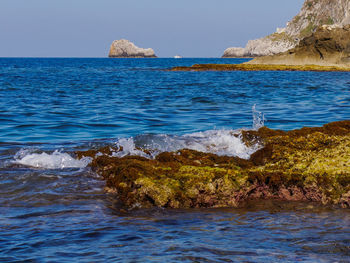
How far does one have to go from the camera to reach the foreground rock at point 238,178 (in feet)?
19.2

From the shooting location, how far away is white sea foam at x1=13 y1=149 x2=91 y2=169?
26.7ft

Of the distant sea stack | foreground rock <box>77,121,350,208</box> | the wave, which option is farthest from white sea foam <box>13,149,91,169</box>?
the distant sea stack

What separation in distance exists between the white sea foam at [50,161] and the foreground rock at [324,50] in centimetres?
5852

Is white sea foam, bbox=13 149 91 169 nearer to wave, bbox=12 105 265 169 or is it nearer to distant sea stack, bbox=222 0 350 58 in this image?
wave, bbox=12 105 265 169

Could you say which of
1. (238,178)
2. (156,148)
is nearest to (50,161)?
(156,148)

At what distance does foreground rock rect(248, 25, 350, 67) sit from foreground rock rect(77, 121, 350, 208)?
192 feet

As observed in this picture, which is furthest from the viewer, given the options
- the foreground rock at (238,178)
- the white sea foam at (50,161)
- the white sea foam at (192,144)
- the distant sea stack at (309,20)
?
the distant sea stack at (309,20)

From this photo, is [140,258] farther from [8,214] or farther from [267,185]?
[267,185]

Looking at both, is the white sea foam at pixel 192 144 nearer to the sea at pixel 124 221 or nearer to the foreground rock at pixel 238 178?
the sea at pixel 124 221

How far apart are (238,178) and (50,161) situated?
3775mm

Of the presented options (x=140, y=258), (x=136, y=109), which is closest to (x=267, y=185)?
(x=140, y=258)

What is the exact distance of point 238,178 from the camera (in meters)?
6.21

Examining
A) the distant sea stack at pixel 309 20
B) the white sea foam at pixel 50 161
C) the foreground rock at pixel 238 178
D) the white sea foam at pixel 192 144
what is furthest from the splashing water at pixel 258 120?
the distant sea stack at pixel 309 20

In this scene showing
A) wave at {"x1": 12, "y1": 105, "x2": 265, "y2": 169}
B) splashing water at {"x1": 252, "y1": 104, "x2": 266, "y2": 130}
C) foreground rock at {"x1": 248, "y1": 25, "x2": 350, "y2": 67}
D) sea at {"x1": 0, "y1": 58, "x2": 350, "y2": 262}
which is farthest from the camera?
foreground rock at {"x1": 248, "y1": 25, "x2": 350, "y2": 67}
